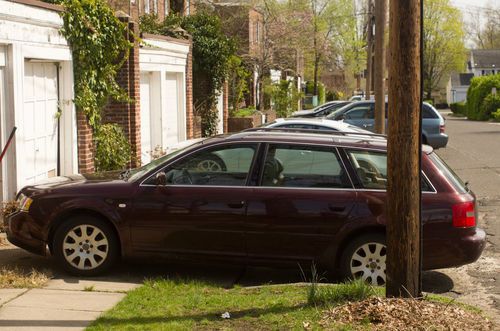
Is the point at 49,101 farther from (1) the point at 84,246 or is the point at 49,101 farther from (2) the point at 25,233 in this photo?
(1) the point at 84,246

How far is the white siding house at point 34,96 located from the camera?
34.2 feet

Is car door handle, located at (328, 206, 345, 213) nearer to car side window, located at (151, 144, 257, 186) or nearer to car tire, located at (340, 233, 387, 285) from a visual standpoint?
car tire, located at (340, 233, 387, 285)

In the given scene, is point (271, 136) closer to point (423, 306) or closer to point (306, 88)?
point (423, 306)

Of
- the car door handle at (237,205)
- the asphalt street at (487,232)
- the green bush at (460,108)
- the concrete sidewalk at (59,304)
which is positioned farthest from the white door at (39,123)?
the green bush at (460,108)

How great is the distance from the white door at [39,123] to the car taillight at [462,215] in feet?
19.8

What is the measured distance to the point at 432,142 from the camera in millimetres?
22875

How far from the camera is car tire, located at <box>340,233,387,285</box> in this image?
7.72 metres

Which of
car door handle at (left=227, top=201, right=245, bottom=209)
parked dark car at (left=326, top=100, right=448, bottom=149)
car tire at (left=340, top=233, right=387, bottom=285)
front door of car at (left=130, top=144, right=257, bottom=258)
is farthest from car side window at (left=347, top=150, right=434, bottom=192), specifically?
parked dark car at (left=326, top=100, right=448, bottom=149)

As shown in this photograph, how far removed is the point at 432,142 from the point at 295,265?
626 inches

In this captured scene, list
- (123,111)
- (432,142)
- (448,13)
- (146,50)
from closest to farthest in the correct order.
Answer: (123,111), (146,50), (432,142), (448,13)

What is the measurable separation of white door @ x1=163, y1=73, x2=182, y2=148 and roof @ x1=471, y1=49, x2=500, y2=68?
96113 mm

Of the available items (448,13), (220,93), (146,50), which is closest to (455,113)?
(448,13)

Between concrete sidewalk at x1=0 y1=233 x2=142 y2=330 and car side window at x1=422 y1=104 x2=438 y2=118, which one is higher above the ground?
car side window at x1=422 y1=104 x2=438 y2=118

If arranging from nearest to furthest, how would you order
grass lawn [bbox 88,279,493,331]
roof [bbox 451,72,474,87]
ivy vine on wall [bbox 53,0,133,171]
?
grass lawn [bbox 88,279,493,331] < ivy vine on wall [bbox 53,0,133,171] < roof [bbox 451,72,474,87]
